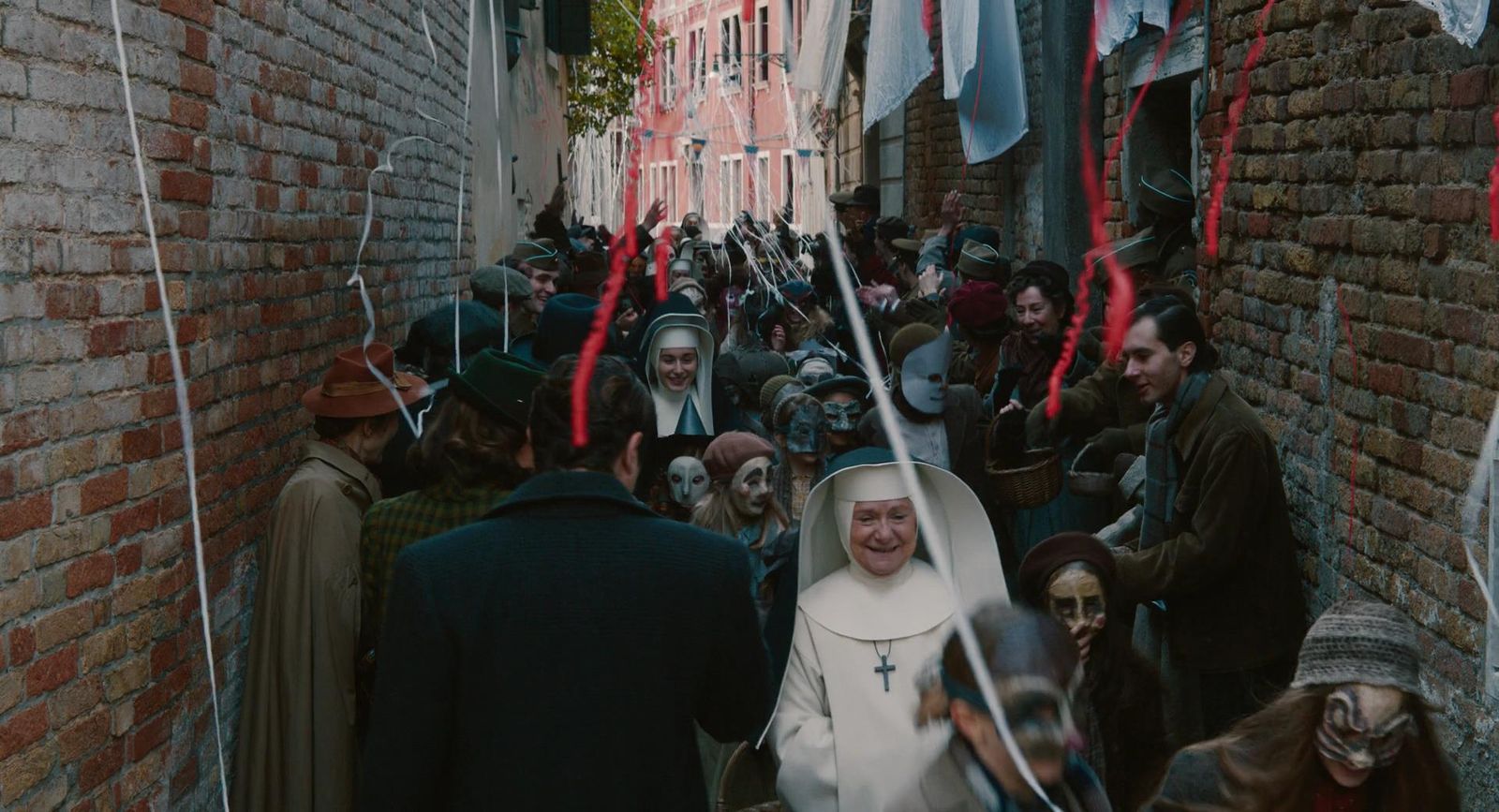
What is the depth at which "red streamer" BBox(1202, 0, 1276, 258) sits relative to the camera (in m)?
6.07

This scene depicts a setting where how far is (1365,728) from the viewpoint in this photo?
2.95 meters

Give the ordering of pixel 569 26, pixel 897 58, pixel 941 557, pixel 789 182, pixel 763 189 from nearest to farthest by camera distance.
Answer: pixel 941 557, pixel 897 58, pixel 569 26, pixel 789 182, pixel 763 189

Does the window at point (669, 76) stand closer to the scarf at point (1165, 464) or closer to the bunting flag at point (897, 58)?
the bunting flag at point (897, 58)

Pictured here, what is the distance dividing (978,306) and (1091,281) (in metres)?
2.86

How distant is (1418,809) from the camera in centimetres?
296

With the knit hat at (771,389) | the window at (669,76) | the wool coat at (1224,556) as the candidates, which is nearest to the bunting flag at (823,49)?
the knit hat at (771,389)

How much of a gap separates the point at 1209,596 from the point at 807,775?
1.75 metres

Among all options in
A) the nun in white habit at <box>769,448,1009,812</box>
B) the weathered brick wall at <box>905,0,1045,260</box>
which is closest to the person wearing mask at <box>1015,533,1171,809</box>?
the nun in white habit at <box>769,448,1009,812</box>

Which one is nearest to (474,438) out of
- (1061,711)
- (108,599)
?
(108,599)

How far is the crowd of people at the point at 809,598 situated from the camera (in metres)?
2.91

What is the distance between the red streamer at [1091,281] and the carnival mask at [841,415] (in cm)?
90

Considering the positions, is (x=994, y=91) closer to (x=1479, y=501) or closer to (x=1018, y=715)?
(x=1479, y=501)

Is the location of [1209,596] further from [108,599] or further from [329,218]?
[329,218]

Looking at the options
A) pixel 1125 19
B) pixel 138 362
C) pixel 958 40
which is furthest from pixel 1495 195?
pixel 958 40
